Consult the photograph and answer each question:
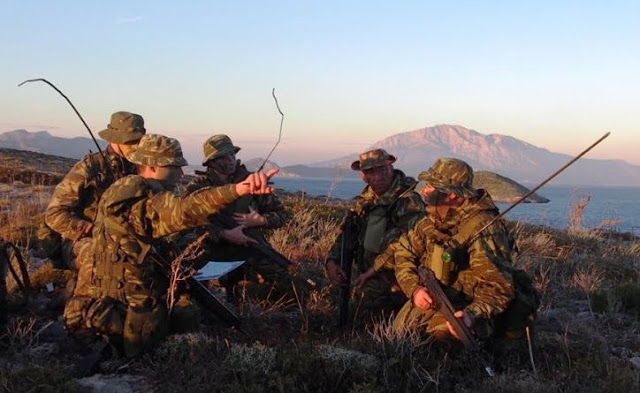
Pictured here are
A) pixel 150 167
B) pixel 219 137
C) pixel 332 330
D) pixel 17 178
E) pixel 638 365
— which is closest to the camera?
pixel 150 167

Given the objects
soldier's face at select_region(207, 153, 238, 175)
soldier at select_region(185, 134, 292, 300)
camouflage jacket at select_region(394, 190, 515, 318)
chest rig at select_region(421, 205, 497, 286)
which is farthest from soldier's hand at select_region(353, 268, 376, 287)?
soldier's face at select_region(207, 153, 238, 175)

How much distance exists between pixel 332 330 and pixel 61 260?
125 inches

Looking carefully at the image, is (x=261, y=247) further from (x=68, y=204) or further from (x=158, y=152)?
(x=158, y=152)

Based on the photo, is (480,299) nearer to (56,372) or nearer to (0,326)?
(56,372)

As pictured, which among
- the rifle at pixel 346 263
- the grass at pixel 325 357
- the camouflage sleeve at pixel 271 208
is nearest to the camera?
the grass at pixel 325 357

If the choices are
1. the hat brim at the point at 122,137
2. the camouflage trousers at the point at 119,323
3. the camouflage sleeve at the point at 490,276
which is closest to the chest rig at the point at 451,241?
the camouflage sleeve at the point at 490,276

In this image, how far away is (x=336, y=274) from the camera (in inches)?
250

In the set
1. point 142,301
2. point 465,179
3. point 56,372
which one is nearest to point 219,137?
point 142,301

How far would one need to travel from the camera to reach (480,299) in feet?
16.0

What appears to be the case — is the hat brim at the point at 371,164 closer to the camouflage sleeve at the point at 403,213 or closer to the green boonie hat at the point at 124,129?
the camouflage sleeve at the point at 403,213

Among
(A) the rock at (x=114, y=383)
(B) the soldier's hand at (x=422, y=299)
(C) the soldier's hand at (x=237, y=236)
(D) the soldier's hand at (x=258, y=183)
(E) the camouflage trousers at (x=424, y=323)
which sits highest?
(D) the soldier's hand at (x=258, y=183)

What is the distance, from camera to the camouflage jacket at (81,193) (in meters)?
6.21

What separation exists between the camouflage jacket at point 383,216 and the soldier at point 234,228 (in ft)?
3.07

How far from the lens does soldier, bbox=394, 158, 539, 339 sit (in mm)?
4867
